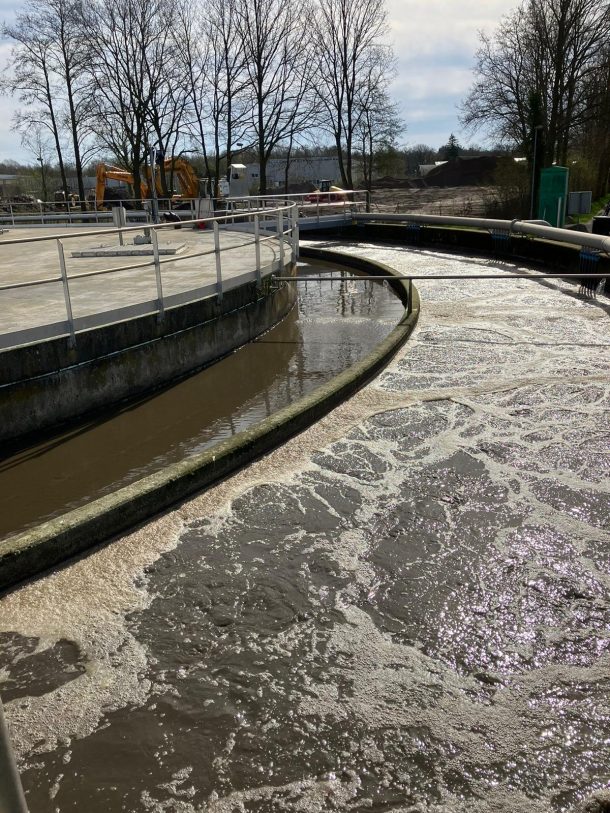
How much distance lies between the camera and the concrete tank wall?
6.97 m

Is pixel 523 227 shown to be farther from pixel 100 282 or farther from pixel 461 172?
pixel 461 172

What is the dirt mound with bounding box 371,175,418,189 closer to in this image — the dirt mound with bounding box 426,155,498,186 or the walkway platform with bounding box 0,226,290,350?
the dirt mound with bounding box 426,155,498,186

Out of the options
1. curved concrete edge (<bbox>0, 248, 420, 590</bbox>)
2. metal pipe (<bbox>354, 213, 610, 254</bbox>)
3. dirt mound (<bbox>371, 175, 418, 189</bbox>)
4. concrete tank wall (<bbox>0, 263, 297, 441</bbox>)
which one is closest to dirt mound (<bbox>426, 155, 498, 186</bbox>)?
dirt mound (<bbox>371, 175, 418, 189</bbox>)

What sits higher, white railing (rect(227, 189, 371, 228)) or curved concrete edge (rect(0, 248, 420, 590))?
white railing (rect(227, 189, 371, 228))

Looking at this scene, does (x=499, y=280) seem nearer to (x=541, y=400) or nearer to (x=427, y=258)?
(x=427, y=258)

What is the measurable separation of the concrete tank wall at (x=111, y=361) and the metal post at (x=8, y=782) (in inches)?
Answer: 221

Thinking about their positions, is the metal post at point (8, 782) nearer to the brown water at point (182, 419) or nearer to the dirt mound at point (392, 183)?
the brown water at point (182, 419)

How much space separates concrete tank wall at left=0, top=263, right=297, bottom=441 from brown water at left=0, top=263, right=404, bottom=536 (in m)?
0.26

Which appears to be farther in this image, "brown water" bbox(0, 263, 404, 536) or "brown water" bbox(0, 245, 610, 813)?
"brown water" bbox(0, 263, 404, 536)

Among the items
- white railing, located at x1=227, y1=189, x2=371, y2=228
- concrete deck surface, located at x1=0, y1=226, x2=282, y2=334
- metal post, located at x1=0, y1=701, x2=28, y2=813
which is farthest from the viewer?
white railing, located at x1=227, y1=189, x2=371, y2=228

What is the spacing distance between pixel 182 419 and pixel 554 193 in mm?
18863

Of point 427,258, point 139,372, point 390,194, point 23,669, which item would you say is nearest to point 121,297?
point 139,372

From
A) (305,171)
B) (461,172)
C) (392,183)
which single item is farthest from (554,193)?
(305,171)

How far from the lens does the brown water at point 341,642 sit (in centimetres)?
289
